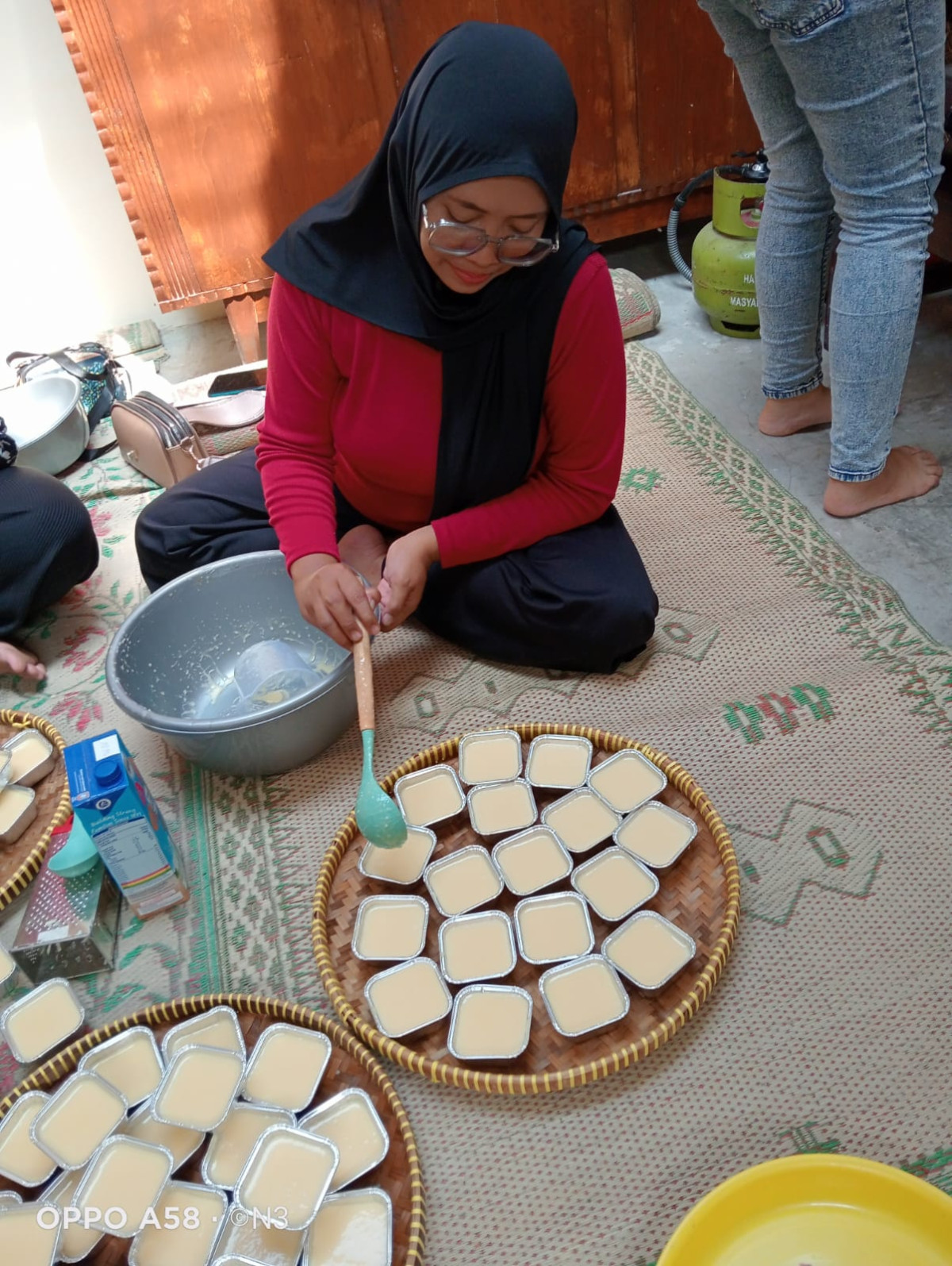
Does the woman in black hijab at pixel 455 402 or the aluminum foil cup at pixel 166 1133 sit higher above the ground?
the woman in black hijab at pixel 455 402

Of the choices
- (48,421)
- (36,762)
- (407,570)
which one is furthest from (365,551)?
(48,421)

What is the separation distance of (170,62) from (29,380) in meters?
0.70

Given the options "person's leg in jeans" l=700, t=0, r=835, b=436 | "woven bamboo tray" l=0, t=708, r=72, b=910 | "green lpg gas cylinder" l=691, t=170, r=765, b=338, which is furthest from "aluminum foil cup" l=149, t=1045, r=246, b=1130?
"green lpg gas cylinder" l=691, t=170, r=765, b=338

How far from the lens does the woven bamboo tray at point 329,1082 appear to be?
0.75m

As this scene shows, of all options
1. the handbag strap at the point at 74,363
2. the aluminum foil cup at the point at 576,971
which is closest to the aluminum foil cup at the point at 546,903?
the aluminum foil cup at the point at 576,971

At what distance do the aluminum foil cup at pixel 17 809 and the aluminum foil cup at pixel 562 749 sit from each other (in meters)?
0.62

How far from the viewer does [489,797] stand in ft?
3.43

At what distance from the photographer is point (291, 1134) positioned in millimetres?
779

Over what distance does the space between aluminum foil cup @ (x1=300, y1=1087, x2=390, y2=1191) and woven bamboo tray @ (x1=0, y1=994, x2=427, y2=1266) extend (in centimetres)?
1

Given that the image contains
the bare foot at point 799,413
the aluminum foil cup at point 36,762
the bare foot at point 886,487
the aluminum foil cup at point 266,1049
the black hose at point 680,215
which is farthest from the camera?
the black hose at point 680,215

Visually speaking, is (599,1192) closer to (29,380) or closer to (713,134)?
(29,380)

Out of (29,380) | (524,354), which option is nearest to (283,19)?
(29,380)

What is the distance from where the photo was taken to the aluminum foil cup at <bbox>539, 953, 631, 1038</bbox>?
33.3 inches

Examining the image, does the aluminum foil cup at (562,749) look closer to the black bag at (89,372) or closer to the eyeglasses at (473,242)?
the eyeglasses at (473,242)
